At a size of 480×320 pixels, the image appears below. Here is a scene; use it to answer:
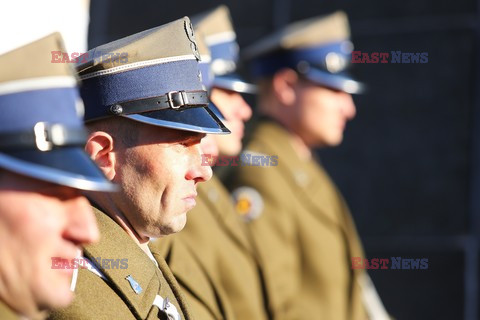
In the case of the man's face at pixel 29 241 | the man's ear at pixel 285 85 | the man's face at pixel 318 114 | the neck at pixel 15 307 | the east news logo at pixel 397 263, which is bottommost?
the neck at pixel 15 307

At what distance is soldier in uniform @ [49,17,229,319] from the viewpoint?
10.7 feet

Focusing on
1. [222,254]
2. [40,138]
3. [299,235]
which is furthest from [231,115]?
[40,138]

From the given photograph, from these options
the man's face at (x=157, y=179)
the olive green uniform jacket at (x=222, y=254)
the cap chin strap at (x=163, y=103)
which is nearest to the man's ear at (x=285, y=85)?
the olive green uniform jacket at (x=222, y=254)

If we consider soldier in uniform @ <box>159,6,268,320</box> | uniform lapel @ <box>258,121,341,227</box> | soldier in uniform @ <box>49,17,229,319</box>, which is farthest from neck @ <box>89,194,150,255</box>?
uniform lapel @ <box>258,121,341,227</box>

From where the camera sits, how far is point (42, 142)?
2.37 m

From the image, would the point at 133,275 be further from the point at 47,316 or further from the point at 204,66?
the point at 204,66

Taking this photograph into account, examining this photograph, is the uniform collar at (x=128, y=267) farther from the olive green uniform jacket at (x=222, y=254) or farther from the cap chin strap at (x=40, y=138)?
the olive green uniform jacket at (x=222, y=254)

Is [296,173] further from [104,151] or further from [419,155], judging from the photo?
[104,151]

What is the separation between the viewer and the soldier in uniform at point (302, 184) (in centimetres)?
621

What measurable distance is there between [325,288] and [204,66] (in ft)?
6.66

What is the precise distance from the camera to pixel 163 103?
3.37m

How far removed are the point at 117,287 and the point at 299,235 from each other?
3.28m

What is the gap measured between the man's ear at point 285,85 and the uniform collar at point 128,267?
349 centimetres

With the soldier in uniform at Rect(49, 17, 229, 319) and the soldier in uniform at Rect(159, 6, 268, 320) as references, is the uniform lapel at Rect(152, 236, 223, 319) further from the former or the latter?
the soldier in uniform at Rect(49, 17, 229, 319)
